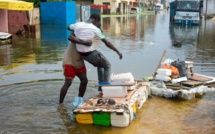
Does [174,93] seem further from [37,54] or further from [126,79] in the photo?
[37,54]

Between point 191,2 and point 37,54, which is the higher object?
point 191,2

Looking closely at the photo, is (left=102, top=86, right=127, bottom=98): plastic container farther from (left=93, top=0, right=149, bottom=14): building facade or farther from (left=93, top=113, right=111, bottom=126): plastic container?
(left=93, top=0, right=149, bottom=14): building facade

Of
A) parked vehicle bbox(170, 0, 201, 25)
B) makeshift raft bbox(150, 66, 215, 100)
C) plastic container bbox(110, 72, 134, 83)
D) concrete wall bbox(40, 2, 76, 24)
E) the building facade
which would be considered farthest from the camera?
the building facade

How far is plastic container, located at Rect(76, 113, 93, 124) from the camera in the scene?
16.4ft

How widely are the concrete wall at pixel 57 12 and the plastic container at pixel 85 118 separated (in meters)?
28.2

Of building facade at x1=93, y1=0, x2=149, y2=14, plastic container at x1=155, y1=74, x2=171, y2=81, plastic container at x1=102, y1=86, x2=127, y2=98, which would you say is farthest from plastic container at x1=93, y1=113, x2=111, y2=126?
building facade at x1=93, y1=0, x2=149, y2=14

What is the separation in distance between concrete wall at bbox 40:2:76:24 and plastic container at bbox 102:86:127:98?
27635mm

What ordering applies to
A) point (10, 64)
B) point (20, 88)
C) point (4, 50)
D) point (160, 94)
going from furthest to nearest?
point (4, 50) → point (10, 64) → point (20, 88) → point (160, 94)

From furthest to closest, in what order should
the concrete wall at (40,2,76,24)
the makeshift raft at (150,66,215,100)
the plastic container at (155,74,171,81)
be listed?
1. the concrete wall at (40,2,76,24)
2. the plastic container at (155,74,171,81)
3. the makeshift raft at (150,66,215,100)

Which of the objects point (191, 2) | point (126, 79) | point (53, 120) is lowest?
point (53, 120)

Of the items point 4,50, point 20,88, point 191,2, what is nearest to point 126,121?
point 20,88

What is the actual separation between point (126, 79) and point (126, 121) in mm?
1426

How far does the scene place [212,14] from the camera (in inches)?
2441

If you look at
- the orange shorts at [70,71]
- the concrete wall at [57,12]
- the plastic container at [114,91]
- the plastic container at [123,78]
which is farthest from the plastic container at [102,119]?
the concrete wall at [57,12]
